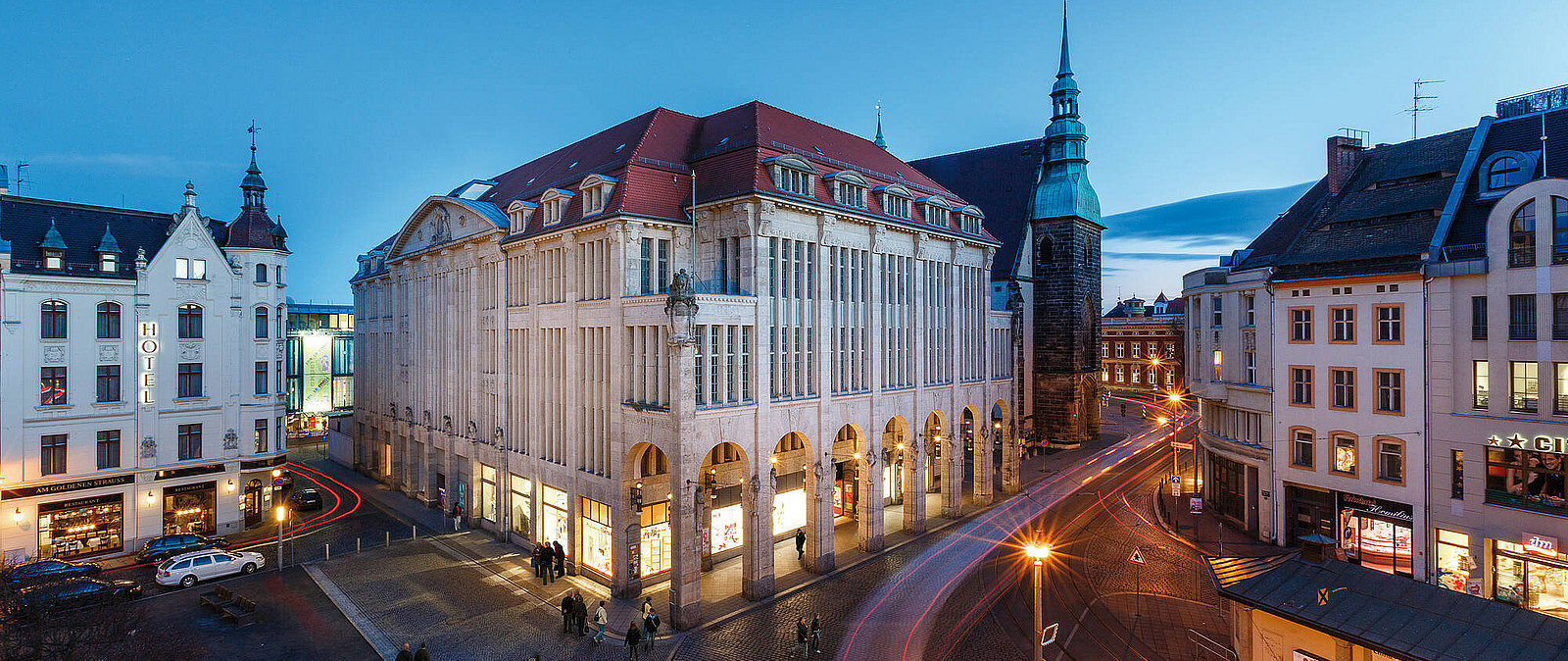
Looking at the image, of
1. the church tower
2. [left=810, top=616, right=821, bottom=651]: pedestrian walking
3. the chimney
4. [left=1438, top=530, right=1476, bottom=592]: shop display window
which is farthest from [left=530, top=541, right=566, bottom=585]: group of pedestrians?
the church tower

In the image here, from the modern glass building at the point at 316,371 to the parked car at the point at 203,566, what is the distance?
164ft

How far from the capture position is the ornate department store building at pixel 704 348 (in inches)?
1150

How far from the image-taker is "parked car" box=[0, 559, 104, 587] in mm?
20172

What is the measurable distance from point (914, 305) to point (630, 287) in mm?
16796

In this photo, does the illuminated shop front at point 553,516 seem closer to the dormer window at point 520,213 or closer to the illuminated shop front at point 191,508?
the dormer window at point 520,213

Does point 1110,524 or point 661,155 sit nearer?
point 661,155

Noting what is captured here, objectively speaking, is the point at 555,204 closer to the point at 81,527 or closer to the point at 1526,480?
the point at 81,527

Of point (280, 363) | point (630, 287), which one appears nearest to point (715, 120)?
point (630, 287)

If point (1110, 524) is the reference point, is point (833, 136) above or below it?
above

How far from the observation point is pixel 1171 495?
45.7m

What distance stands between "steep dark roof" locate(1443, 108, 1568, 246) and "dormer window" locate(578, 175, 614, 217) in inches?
1376

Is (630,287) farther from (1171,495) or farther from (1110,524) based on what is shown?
(1171,495)

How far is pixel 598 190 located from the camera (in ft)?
102

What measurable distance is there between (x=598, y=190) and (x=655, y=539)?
51.9ft
